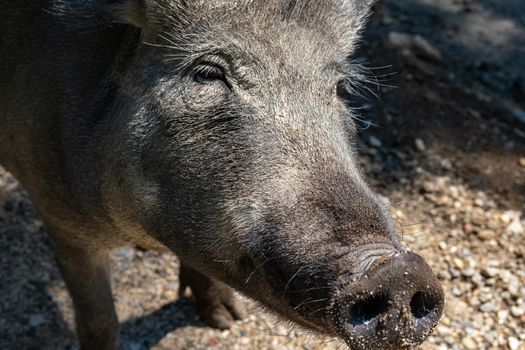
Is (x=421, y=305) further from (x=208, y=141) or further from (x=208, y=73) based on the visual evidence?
(x=208, y=73)

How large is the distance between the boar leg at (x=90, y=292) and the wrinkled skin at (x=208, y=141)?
16mm

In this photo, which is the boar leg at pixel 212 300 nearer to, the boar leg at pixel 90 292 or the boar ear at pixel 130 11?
the boar leg at pixel 90 292

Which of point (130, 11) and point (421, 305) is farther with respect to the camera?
point (130, 11)

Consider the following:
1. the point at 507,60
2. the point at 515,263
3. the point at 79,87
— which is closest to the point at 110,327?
the point at 79,87

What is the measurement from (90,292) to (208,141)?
4.14 ft

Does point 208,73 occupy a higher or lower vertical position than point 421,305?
higher

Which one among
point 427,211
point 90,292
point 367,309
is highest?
point 367,309

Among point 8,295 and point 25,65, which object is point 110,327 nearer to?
point 8,295

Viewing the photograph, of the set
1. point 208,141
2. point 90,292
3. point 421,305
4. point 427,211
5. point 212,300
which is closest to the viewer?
point 421,305

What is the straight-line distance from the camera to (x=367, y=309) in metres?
2.25

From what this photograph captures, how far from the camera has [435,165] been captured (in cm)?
507

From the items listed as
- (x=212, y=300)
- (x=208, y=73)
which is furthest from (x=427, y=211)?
(x=208, y=73)

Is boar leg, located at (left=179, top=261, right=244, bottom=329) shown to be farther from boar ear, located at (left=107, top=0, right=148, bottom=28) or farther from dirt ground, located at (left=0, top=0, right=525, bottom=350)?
boar ear, located at (left=107, top=0, right=148, bottom=28)

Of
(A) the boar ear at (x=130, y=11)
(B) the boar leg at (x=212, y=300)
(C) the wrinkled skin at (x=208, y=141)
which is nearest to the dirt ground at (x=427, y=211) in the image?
(B) the boar leg at (x=212, y=300)
